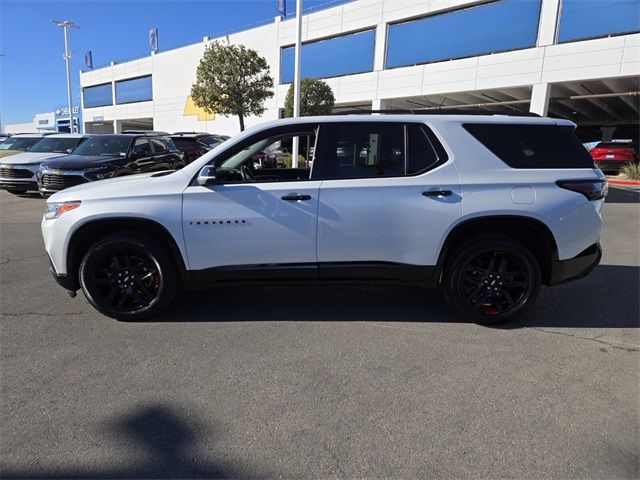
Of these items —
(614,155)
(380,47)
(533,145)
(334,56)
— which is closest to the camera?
(533,145)

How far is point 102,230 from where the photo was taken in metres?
3.95

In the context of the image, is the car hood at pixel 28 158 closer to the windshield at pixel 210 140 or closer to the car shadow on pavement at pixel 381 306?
the windshield at pixel 210 140

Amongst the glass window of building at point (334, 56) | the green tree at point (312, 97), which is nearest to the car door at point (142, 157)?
the green tree at point (312, 97)

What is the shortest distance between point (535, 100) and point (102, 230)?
2425cm

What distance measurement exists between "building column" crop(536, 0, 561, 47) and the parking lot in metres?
21.4

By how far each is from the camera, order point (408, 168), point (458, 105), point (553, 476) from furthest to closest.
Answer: point (458, 105)
point (408, 168)
point (553, 476)

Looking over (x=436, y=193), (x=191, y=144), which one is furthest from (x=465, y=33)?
(x=436, y=193)

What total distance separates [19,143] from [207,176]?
15.5 metres

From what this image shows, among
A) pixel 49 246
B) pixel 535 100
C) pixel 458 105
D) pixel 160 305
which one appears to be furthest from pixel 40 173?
pixel 458 105

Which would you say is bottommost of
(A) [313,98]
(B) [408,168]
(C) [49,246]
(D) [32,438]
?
(D) [32,438]

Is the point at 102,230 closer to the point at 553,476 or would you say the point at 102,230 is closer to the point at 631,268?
the point at 553,476

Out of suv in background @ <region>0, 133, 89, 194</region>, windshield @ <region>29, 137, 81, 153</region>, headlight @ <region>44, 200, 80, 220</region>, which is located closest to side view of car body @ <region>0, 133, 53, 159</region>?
windshield @ <region>29, 137, 81, 153</region>

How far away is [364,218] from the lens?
3.76 m

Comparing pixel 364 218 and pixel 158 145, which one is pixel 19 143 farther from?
pixel 364 218
